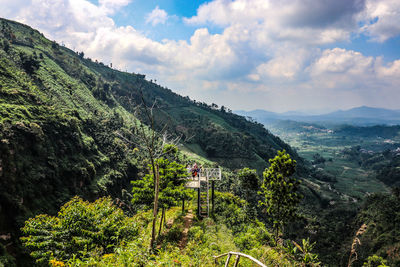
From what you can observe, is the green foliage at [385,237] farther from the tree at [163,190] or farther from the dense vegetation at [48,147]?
the dense vegetation at [48,147]

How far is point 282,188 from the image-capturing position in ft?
68.2

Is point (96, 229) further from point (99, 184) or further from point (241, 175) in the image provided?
point (99, 184)

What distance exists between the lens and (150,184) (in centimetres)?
1530

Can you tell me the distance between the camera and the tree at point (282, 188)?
2080 cm

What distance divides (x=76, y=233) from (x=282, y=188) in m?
17.8

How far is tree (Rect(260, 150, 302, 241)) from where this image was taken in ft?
68.2

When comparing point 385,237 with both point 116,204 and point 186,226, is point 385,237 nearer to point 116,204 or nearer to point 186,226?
point 186,226

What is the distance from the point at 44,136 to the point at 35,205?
16.0 m

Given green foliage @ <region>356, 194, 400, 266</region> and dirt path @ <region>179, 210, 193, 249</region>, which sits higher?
dirt path @ <region>179, 210, 193, 249</region>

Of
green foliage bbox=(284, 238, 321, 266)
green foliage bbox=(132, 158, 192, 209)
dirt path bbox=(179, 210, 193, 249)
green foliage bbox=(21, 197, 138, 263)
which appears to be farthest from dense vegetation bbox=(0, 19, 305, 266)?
dirt path bbox=(179, 210, 193, 249)

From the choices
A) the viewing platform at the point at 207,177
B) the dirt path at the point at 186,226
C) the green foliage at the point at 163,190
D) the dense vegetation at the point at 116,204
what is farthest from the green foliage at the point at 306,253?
the viewing platform at the point at 207,177

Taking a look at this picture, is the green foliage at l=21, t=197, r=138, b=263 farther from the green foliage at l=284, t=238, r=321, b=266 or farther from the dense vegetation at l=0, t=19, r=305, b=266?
the green foliage at l=284, t=238, r=321, b=266

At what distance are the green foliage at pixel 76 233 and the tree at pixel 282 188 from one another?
14.8m

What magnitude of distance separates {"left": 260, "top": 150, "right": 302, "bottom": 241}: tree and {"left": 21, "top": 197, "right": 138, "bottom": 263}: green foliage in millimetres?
14827
